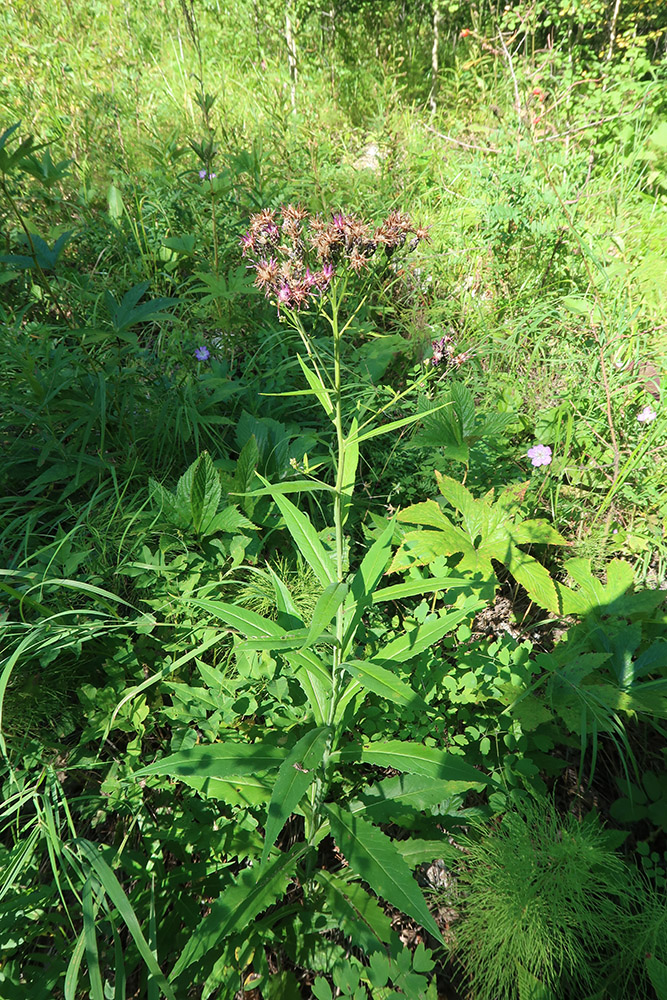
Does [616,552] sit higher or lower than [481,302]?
lower

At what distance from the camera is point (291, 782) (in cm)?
117

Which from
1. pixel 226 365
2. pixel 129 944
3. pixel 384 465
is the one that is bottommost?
pixel 129 944

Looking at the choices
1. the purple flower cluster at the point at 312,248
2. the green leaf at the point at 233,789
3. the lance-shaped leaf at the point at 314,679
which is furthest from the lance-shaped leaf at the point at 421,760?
the purple flower cluster at the point at 312,248

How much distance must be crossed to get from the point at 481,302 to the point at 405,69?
326cm

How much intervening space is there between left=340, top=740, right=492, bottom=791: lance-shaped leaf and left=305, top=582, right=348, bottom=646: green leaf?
400 millimetres

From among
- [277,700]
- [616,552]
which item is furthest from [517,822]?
[616,552]

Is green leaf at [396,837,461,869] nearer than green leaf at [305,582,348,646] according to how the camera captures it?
No

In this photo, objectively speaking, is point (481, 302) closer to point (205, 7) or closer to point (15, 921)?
point (15, 921)

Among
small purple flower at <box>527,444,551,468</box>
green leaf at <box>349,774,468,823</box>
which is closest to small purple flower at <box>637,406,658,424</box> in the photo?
small purple flower at <box>527,444,551,468</box>

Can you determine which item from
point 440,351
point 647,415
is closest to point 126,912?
point 440,351

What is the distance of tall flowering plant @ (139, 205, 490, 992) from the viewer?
46.4 inches

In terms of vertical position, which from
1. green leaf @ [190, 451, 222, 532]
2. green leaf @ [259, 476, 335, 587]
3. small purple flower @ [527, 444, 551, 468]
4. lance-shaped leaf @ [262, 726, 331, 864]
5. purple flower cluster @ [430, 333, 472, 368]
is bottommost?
lance-shaped leaf @ [262, 726, 331, 864]

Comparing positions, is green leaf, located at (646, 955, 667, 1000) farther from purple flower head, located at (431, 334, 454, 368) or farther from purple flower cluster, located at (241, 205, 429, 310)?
purple flower head, located at (431, 334, 454, 368)

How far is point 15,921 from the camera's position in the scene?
→ 1.29 meters
